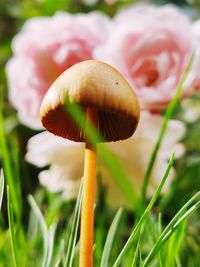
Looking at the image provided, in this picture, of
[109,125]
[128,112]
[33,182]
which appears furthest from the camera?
[33,182]

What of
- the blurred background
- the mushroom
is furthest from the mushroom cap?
the blurred background

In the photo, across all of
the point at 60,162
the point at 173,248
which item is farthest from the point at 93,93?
the point at 60,162

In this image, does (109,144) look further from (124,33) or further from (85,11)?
(85,11)

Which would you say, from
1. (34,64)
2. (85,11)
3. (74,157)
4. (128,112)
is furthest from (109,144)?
(85,11)

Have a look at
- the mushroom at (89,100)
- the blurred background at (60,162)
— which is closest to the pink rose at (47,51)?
the blurred background at (60,162)

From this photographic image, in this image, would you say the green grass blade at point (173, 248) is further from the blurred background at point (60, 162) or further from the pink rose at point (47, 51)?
the pink rose at point (47, 51)

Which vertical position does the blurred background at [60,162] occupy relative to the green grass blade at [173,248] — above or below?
below
